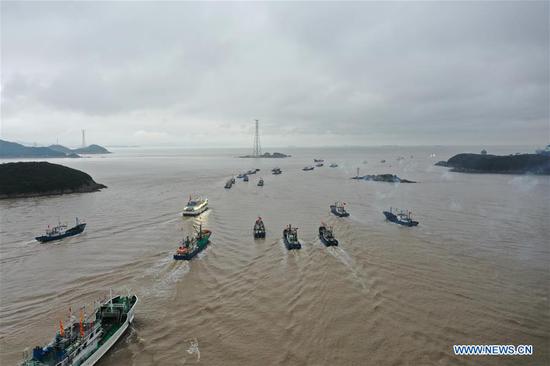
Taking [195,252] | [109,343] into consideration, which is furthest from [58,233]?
[109,343]

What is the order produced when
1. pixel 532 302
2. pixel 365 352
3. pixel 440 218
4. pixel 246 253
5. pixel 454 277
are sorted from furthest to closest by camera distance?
pixel 440 218 < pixel 246 253 < pixel 454 277 < pixel 532 302 < pixel 365 352

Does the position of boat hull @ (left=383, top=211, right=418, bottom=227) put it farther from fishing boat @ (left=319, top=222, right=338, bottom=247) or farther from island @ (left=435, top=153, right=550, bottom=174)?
island @ (left=435, top=153, right=550, bottom=174)

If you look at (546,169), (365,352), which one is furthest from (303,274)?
(546,169)

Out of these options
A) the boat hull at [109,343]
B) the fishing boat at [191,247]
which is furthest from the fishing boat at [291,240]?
the boat hull at [109,343]

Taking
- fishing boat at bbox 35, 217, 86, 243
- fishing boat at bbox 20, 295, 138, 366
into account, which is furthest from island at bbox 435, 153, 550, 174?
fishing boat at bbox 20, 295, 138, 366

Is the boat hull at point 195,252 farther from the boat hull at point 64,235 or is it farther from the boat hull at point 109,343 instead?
the boat hull at point 64,235

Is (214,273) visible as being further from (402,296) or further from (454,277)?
(454,277)
